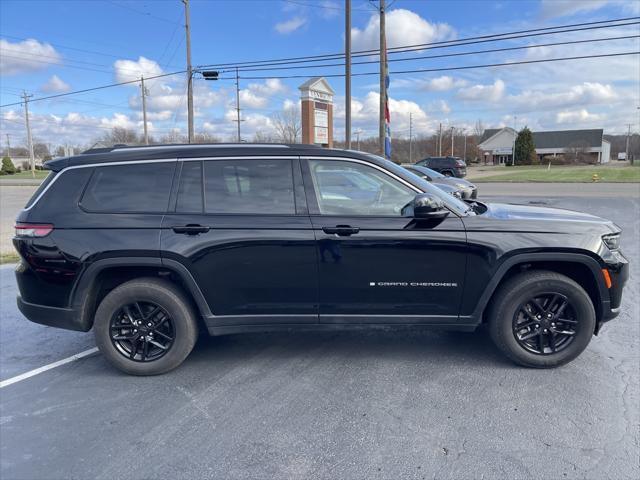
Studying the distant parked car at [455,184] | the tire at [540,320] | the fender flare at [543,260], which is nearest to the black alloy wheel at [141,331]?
the fender flare at [543,260]

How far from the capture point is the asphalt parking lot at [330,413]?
8.50 feet

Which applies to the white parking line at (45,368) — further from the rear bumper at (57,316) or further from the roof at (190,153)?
the roof at (190,153)

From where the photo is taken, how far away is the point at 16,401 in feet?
11.1

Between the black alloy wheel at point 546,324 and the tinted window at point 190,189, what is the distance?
2.79 meters

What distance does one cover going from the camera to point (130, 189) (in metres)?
3.63

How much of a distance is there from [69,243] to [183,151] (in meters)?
1.17

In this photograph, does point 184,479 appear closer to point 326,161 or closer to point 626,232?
point 326,161

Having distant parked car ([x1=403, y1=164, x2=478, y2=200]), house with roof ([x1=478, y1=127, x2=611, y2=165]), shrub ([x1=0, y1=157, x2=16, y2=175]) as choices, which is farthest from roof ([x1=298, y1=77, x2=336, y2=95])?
house with roof ([x1=478, y1=127, x2=611, y2=165])

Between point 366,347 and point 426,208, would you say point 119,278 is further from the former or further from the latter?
point 426,208

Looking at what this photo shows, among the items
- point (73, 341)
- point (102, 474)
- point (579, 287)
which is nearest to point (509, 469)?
point (579, 287)

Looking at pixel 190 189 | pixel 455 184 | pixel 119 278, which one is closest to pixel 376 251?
pixel 190 189

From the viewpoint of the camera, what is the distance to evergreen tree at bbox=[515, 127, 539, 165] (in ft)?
239

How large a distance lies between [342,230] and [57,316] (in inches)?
97.4

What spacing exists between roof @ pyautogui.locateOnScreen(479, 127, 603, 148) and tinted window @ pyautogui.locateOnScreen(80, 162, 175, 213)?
95.6 metres
